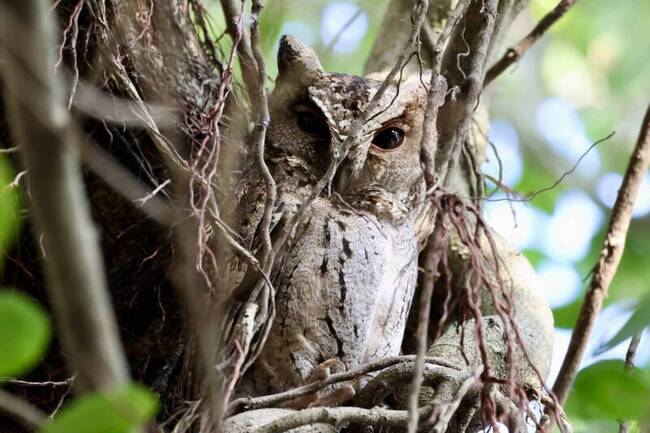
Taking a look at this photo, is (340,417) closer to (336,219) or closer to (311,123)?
(336,219)

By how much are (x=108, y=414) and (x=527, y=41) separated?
1925 millimetres

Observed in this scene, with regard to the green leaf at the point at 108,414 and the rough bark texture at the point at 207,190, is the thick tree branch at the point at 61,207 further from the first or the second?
the rough bark texture at the point at 207,190

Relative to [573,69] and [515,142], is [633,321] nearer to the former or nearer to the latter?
[515,142]

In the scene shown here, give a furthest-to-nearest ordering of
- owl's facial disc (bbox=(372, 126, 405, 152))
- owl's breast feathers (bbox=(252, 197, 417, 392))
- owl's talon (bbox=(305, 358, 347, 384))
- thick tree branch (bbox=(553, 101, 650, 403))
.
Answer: owl's facial disc (bbox=(372, 126, 405, 152))
thick tree branch (bbox=(553, 101, 650, 403))
owl's breast feathers (bbox=(252, 197, 417, 392))
owl's talon (bbox=(305, 358, 347, 384))

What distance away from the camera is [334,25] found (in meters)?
3.02

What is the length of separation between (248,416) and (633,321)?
2.09 ft

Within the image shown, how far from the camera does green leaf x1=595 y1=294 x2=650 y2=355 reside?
47.3 inches

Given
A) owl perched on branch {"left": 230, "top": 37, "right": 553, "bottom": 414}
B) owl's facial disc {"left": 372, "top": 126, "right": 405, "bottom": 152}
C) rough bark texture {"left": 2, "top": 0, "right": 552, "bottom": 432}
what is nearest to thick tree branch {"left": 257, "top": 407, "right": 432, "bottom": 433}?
rough bark texture {"left": 2, "top": 0, "right": 552, "bottom": 432}

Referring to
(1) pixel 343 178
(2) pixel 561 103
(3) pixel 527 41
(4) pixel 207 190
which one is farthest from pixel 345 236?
(2) pixel 561 103

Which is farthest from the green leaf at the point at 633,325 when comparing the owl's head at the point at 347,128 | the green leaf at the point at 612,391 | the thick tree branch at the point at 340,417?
the owl's head at the point at 347,128

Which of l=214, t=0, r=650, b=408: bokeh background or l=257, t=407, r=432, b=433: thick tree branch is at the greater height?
l=214, t=0, r=650, b=408: bokeh background

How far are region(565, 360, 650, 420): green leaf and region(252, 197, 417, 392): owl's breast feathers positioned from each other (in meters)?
0.84

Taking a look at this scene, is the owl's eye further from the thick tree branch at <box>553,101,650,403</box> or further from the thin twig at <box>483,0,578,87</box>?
the thick tree branch at <box>553,101,650,403</box>

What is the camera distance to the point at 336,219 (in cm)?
205
